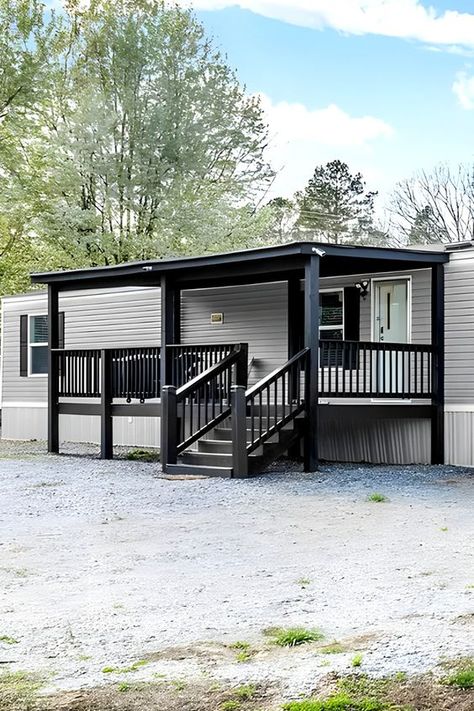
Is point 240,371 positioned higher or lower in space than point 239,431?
higher

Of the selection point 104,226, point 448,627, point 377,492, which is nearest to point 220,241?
point 104,226

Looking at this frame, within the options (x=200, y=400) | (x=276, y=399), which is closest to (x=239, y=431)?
(x=276, y=399)

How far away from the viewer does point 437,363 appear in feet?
47.2

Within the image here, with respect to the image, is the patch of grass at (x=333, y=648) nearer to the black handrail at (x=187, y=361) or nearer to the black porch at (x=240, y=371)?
the black porch at (x=240, y=371)

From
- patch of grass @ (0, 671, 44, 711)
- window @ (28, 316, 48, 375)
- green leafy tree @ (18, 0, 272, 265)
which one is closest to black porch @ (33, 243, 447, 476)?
window @ (28, 316, 48, 375)

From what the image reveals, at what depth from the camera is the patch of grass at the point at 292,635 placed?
16.8 feet

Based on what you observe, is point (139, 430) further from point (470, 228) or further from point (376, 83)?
point (376, 83)

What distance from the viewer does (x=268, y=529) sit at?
29.3 feet

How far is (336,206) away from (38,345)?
24.4m

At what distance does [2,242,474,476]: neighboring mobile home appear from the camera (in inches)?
518

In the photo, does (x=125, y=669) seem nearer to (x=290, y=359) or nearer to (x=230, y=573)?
(x=230, y=573)

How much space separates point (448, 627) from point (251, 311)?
38.8 ft

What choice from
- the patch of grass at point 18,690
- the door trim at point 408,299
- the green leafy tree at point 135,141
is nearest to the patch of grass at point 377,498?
the door trim at point 408,299

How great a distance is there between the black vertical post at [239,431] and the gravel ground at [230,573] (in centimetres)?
46
